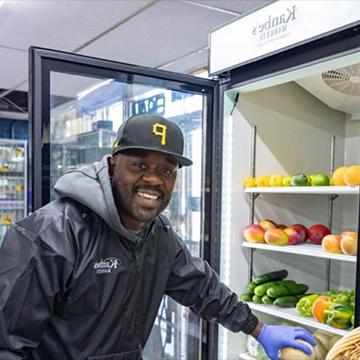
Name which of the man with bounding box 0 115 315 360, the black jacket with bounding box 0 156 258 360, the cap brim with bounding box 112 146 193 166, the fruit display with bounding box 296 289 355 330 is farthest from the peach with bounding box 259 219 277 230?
the cap brim with bounding box 112 146 193 166

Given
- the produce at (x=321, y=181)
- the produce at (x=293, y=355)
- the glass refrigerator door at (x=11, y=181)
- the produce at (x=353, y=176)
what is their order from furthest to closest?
1. the glass refrigerator door at (x=11, y=181)
2. the produce at (x=321, y=181)
3. the produce at (x=353, y=176)
4. the produce at (x=293, y=355)

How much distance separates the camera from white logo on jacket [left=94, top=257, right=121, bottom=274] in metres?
1.45

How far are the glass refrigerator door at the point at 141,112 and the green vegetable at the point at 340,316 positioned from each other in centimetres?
64

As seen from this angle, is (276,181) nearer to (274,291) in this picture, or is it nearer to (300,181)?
(300,181)

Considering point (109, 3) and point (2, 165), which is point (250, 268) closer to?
point (109, 3)

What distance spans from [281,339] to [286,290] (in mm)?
487

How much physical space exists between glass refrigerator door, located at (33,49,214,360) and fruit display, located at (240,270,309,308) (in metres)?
0.32

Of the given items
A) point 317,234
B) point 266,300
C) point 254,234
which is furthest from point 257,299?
point 317,234

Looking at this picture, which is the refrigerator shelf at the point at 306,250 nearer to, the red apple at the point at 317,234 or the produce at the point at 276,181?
the red apple at the point at 317,234

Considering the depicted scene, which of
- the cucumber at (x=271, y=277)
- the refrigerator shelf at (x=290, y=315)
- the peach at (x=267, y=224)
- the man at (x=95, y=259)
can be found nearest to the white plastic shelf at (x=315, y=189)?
the peach at (x=267, y=224)

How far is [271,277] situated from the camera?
226 centimetres

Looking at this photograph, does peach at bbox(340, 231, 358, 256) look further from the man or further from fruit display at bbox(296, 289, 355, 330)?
the man

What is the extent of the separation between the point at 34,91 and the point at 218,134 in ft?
2.80

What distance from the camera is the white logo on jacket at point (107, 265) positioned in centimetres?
145
